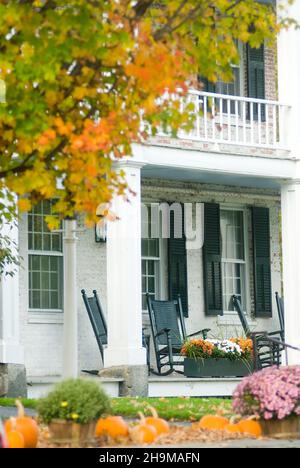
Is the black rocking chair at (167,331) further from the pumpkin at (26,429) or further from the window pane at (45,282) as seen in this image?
the pumpkin at (26,429)

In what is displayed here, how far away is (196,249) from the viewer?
22.8 meters

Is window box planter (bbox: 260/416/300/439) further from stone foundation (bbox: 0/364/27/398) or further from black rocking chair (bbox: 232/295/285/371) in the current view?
black rocking chair (bbox: 232/295/285/371)

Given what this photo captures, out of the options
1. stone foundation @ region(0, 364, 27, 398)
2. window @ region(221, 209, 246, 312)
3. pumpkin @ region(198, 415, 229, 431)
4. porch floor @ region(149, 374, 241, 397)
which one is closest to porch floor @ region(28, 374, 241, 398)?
porch floor @ region(149, 374, 241, 397)

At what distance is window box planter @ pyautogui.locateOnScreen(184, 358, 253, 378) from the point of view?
66.2 ft

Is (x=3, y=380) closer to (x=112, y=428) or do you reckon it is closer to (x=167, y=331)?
(x=167, y=331)

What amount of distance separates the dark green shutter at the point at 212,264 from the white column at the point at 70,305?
933 centimetres

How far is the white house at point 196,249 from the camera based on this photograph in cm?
1886

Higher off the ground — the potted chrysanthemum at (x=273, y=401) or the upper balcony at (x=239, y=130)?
the upper balcony at (x=239, y=130)

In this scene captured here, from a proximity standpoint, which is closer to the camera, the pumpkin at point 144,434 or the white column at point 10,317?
the pumpkin at point 144,434

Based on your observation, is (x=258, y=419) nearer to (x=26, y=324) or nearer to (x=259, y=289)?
(x=26, y=324)

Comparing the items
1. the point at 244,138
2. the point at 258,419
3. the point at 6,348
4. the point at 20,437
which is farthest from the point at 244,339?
the point at 20,437

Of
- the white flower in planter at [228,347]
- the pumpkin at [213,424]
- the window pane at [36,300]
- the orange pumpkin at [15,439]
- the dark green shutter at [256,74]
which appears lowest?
the orange pumpkin at [15,439]

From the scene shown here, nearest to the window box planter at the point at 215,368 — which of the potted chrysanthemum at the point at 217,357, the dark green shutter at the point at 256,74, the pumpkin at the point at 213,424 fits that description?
the potted chrysanthemum at the point at 217,357

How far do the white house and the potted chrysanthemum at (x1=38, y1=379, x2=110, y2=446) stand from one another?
579 centimetres
